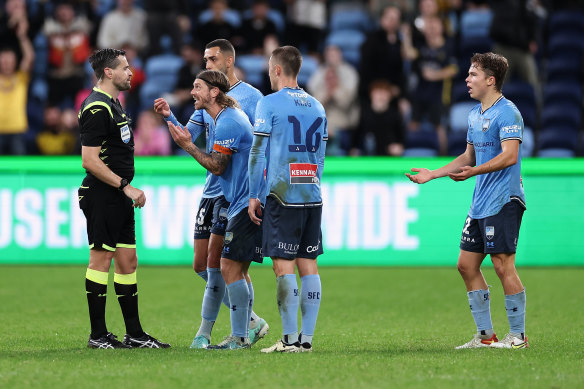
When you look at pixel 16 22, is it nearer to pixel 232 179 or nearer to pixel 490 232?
pixel 232 179

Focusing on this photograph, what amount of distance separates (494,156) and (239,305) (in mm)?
2352

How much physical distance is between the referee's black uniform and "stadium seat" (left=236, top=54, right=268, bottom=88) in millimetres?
10104

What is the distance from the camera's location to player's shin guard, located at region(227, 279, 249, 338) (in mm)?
7566

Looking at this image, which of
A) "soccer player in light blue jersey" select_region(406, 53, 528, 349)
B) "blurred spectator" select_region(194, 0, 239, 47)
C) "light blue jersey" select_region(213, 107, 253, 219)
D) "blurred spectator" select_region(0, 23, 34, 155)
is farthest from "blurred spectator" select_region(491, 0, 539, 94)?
"light blue jersey" select_region(213, 107, 253, 219)

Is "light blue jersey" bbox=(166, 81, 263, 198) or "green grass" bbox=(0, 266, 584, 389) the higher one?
"light blue jersey" bbox=(166, 81, 263, 198)

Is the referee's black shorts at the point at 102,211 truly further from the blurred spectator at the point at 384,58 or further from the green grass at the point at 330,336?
the blurred spectator at the point at 384,58

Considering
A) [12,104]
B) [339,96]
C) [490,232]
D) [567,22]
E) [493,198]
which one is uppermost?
[567,22]

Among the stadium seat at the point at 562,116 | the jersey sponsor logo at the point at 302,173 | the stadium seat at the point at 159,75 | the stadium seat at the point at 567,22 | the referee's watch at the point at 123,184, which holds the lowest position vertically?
the referee's watch at the point at 123,184

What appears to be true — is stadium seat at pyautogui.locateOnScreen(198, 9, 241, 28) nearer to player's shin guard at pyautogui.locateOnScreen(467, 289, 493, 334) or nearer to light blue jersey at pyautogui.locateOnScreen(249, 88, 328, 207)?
light blue jersey at pyautogui.locateOnScreen(249, 88, 328, 207)

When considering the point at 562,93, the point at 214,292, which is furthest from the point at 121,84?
the point at 562,93

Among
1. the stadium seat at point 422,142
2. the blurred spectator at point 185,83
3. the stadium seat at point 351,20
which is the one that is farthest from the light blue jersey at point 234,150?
the stadium seat at point 351,20

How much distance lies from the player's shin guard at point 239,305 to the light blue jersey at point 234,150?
564mm

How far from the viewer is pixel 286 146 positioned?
7250mm

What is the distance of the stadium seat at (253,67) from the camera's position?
701 inches
